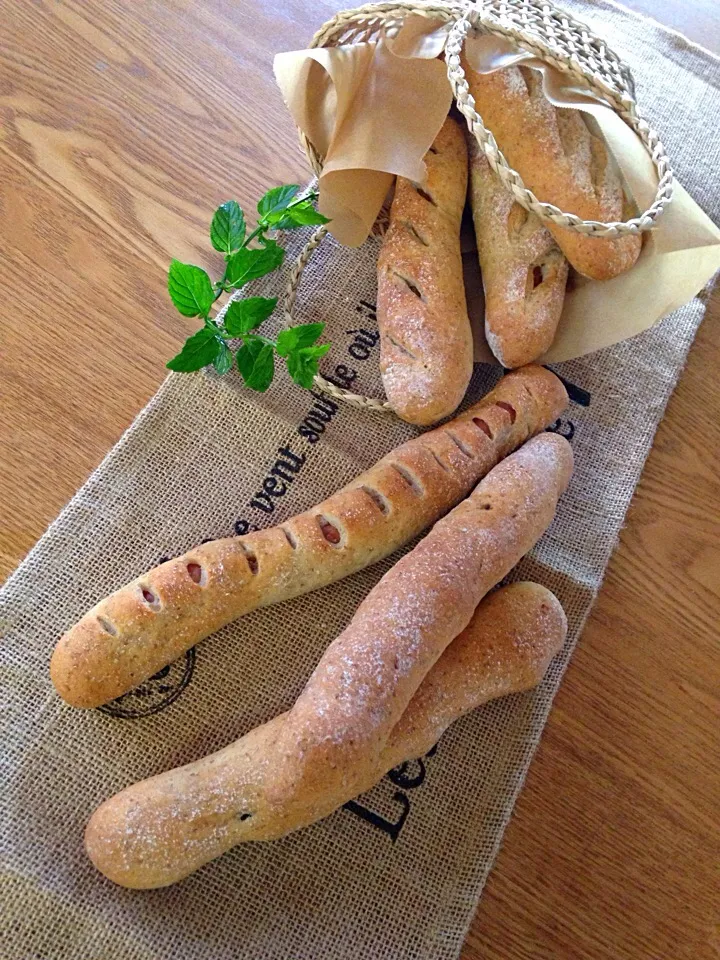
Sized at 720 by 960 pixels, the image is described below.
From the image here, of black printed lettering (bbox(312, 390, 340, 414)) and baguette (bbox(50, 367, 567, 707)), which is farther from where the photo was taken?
black printed lettering (bbox(312, 390, 340, 414))

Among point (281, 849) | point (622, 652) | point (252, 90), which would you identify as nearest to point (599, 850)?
point (622, 652)

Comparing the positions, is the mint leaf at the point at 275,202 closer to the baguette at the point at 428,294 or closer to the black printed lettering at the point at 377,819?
the baguette at the point at 428,294

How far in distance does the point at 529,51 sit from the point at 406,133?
0.57 ft

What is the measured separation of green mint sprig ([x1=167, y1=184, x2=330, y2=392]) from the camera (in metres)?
0.90

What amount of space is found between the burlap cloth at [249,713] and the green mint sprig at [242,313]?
0.07 meters

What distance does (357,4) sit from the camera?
1.26m

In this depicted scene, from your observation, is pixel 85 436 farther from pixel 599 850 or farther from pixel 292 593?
pixel 599 850

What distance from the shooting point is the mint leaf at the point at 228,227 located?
0.95 metres

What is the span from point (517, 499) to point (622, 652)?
0.26 meters

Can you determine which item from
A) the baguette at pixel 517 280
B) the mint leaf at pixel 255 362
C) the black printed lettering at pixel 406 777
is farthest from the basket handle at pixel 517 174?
the black printed lettering at pixel 406 777

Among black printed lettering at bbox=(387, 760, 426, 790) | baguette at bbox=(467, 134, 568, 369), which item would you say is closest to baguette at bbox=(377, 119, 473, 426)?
baguette at bbox=(467, 134, 568, 369)

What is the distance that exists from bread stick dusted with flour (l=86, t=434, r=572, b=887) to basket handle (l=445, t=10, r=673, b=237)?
0.98ft

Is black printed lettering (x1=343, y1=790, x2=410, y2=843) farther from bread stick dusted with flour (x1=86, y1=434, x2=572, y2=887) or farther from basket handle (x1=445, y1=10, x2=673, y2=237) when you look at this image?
basket handle (x1=445, y1=10, x2=673, y2=237)

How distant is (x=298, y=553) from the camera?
87 cm
